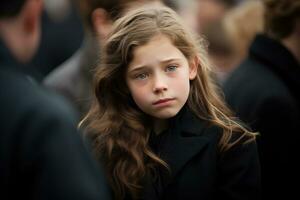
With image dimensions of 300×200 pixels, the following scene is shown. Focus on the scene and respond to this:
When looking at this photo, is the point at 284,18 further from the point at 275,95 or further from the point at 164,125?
the point at 164,125

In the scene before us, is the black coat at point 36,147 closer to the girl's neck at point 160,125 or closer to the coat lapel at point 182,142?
the coat lapel at point 182,142

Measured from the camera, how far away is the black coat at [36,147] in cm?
221

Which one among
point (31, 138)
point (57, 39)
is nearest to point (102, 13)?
point (31, 138)

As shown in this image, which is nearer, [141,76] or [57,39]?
[141,76]

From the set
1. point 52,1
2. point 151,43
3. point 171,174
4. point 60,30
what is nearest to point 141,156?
point 171,174

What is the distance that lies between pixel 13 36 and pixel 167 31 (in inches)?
46.3

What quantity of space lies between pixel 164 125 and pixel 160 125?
0.8 inches

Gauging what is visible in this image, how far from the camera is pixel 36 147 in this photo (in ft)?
7.25

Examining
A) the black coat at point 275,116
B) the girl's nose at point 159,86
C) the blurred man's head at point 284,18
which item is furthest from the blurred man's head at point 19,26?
the blurred man's head at point 284,18


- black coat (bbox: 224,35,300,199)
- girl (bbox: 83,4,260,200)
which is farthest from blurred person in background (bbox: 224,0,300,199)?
girl (bbox: 83,4,260,200)

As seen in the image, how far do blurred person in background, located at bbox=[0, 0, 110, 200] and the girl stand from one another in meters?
0.93

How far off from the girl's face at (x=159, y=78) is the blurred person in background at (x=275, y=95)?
0.89m

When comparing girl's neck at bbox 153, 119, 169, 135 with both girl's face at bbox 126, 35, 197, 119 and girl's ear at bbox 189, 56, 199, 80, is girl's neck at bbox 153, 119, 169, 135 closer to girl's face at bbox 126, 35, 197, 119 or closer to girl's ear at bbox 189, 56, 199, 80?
girl's face at bbox 126, 35, 197, 119

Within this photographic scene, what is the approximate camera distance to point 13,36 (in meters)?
2.34
